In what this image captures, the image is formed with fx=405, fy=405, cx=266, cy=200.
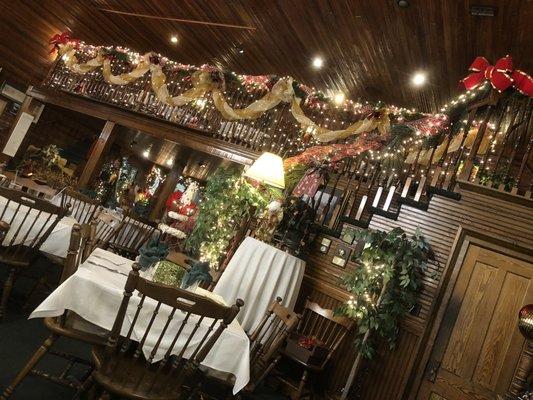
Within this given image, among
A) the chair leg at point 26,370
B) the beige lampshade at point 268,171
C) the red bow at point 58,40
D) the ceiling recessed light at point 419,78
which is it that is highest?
the ceiling recessed light at point 419,78

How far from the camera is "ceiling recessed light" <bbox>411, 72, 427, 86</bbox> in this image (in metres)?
7.54

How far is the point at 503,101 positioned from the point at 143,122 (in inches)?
261

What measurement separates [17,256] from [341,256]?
357 centimetres

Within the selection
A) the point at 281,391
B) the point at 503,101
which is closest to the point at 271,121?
the point at 503,101

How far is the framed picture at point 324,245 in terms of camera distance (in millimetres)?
5359

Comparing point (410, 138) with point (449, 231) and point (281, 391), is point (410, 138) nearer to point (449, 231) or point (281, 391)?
point (449, 231)

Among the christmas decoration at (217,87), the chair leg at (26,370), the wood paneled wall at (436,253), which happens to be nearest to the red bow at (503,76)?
the wood paneled wall at (436,253)

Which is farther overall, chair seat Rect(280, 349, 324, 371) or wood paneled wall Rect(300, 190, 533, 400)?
wood paneled wall Rect(300, 190, 533, 400)

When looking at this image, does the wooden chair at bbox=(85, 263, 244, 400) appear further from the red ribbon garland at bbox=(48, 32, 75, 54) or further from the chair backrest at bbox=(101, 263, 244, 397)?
the red ribbon garland at bbox=(48, 32, 75, 54)

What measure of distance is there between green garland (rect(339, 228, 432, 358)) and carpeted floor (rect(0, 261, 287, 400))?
48.7 inches

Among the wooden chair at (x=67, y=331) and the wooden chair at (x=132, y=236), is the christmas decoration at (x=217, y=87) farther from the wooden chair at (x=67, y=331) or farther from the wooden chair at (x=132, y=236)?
the wooden chair at (x=67, y=331)

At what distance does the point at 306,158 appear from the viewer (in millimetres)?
→ 5867

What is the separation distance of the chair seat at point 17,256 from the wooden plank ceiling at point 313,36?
17.8 feet

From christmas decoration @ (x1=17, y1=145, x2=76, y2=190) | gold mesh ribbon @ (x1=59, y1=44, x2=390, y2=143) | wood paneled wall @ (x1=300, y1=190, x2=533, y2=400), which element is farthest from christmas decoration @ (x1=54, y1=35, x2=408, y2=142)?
christmas decoration @ (x1=17, y1=145, x2=76, y2=190)
